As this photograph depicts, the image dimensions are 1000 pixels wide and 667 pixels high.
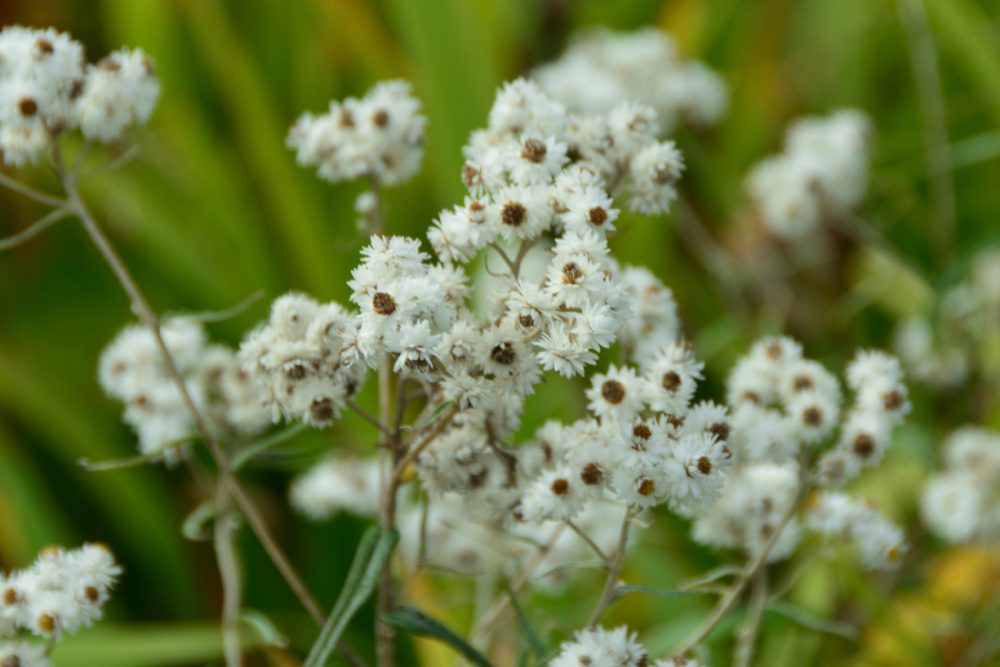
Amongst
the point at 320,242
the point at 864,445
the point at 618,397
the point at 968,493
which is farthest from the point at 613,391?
the point at 320,242

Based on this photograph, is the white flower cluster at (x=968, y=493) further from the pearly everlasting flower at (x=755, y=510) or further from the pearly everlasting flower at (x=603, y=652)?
the pearly everlasting flower at (x=603, y=652)

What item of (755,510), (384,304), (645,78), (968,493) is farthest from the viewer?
(645,78)

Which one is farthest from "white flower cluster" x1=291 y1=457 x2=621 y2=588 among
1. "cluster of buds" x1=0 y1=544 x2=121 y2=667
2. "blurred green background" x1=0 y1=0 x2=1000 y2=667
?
"cluster of buds" x1=0 y1=544 x2=121 y2=667

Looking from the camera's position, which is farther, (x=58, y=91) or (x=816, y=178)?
(x=816, y=178)

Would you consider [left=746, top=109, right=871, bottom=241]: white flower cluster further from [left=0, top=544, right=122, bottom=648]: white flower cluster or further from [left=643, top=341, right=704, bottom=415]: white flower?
[left=0, top=544, right=122, bottom=648]: white flower cluster

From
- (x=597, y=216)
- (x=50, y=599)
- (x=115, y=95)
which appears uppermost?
(x=115, y=95)

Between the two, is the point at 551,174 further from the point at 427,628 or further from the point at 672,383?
the point at 427,628
